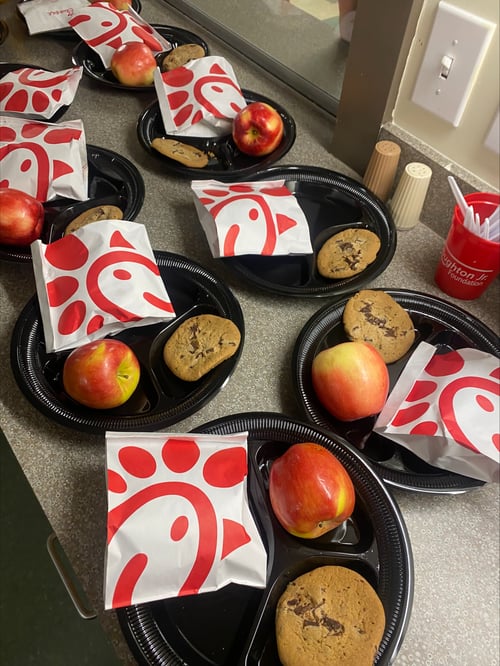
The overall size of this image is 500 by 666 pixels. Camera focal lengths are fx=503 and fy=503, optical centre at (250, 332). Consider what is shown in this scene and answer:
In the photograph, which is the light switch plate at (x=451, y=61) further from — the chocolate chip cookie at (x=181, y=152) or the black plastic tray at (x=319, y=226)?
the chocolate chip cookie at (x=181, y=152)

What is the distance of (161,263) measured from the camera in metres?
0.73

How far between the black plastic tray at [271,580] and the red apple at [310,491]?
0.02m

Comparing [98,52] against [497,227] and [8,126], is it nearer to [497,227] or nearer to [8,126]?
[8,126]

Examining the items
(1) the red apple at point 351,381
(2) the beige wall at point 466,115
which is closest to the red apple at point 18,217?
(1) the red apple at point 351,381

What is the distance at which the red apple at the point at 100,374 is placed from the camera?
0.58 m

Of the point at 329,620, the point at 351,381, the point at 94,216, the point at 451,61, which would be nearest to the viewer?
the point at 329,620

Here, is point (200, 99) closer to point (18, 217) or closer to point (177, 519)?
point (18, 217)

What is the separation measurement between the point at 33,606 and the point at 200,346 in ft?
3.23

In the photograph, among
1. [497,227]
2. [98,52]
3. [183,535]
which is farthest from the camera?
[98,52]

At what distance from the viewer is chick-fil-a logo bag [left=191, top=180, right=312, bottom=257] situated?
28.4 inches

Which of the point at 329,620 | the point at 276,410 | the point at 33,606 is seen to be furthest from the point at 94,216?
the point at 33,606

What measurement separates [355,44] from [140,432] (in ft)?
2.19

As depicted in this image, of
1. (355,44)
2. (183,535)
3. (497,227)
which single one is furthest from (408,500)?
(355,44)

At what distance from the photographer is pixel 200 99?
921 mm
